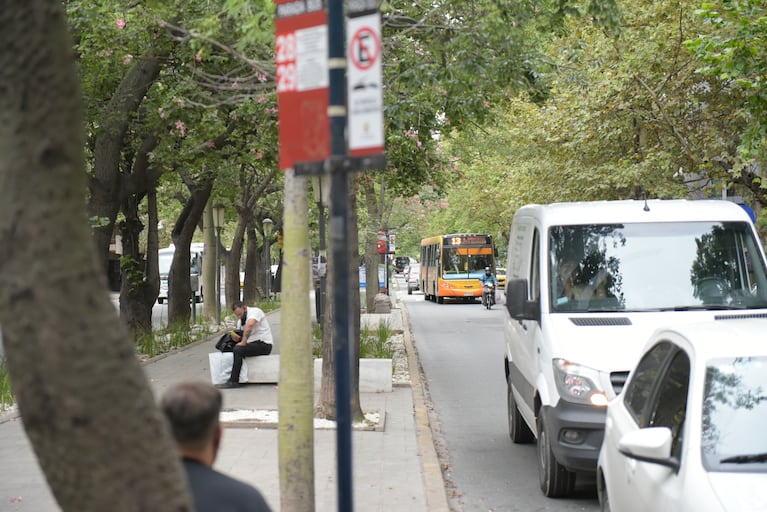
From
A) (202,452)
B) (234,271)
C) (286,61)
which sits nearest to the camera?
(202,452)

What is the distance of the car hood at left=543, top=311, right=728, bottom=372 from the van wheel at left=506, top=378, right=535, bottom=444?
2.51 meters

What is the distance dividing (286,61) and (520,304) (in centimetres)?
478

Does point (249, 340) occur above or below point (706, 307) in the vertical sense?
below

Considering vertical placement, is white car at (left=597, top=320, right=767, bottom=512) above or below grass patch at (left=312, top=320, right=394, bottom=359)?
above

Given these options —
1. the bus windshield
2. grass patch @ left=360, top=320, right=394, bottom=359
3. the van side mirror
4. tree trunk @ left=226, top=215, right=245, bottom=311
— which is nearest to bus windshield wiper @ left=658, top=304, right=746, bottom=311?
the van side mirror

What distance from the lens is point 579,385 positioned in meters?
8.02

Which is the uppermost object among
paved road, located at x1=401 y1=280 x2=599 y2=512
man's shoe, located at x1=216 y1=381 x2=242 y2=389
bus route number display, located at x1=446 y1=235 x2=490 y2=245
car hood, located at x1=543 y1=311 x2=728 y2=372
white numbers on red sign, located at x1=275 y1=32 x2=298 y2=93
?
white numbers on red sign, located at x1=275 y1=32 x2=298 y2=93

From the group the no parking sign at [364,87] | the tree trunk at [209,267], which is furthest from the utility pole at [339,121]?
the tree trunk at [209,267]

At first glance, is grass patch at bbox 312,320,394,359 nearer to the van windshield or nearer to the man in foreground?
the van windshield

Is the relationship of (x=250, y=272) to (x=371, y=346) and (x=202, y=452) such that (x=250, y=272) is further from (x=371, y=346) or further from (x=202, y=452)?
(x=202, y=452)

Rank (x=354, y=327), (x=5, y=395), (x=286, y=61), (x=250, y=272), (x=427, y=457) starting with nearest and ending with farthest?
1. (x=286, y=61)
2. (x=427, y=457)
3. (x=5, y=395)
4. (x=354, y=327)
5. (x=250, y=272)

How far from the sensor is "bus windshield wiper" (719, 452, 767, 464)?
476 cm

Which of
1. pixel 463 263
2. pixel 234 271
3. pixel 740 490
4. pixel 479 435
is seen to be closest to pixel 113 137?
pixel 479 435

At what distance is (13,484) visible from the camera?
8734mm
